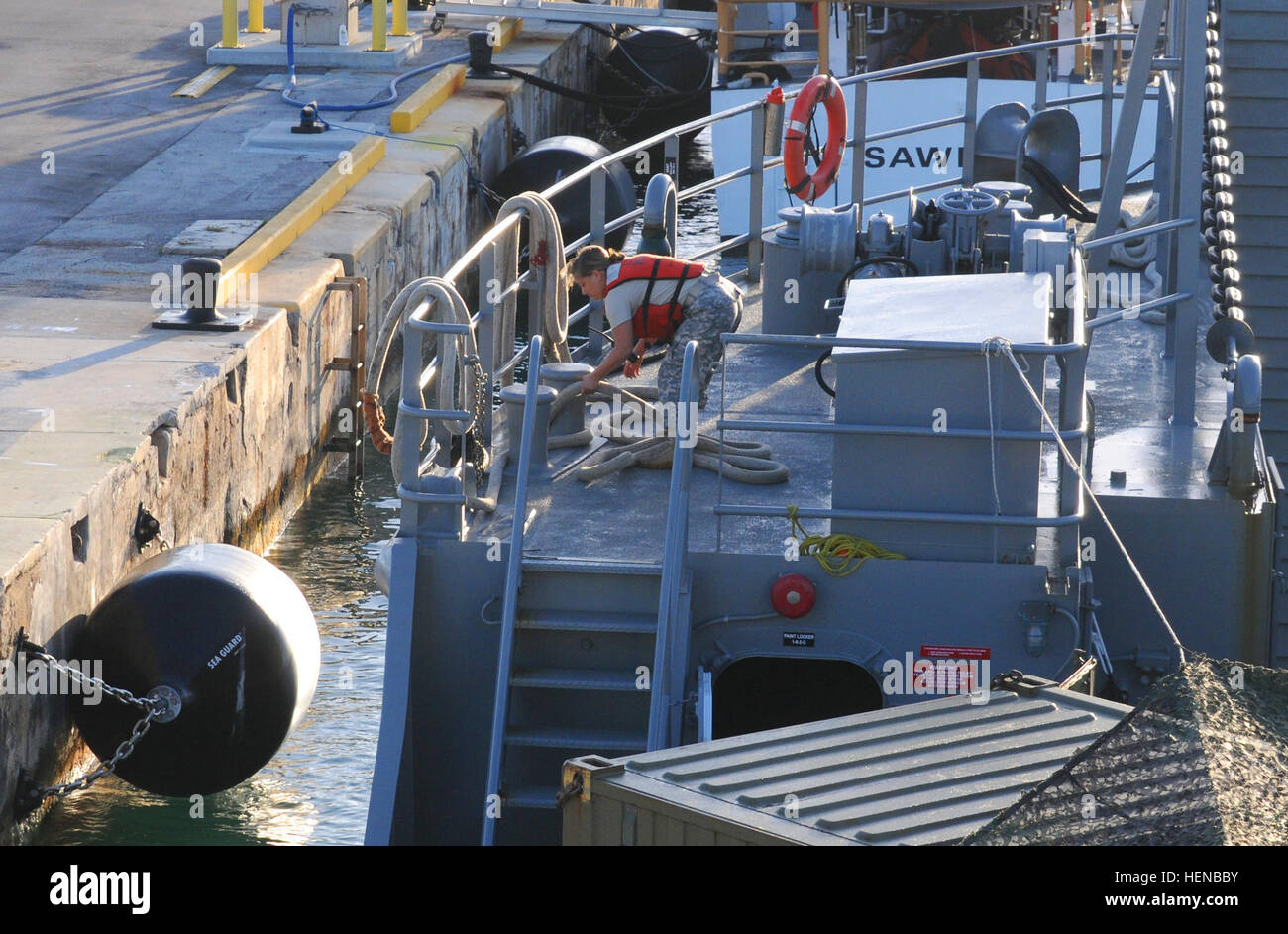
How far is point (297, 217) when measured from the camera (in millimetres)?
15031

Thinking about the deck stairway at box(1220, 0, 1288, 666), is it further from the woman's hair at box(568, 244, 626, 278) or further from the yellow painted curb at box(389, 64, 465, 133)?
the yellow painted curb at box(389, 64, 465, 133)

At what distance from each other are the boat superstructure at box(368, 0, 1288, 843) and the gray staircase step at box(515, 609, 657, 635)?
1 centimetres

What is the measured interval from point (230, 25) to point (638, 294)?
49.7 ft

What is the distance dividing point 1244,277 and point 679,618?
487 centimetres

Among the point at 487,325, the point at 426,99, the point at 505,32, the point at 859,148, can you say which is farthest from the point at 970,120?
the point at 505,32

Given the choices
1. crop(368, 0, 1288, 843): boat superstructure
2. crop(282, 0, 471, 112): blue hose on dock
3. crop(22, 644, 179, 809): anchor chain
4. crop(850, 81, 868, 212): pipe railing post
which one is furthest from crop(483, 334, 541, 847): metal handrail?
crop(282, 0, 471, 112): blue hose on dock

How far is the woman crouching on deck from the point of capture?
820cm

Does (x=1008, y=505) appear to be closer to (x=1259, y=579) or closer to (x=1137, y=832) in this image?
(x=1259, y=579)

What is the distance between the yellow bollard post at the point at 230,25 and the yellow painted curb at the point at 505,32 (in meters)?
3.35

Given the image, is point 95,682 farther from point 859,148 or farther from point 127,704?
point 859,148
